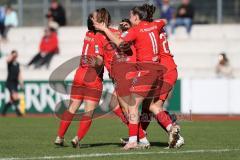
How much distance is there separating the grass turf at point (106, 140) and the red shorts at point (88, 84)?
91 cm

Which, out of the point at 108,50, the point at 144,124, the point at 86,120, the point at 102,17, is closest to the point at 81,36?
the point at 108,50

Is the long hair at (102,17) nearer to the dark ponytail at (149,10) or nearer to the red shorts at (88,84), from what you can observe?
the dark ponytail at (149,10)

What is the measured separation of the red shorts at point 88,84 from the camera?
13.6 m

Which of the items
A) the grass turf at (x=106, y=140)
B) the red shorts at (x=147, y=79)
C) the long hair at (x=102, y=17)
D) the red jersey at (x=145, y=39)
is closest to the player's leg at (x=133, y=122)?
the red shorts at (x=147, y=79)

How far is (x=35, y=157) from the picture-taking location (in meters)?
11.8

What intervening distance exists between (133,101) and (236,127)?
23.2 ft

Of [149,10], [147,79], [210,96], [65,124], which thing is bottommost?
[210,96]

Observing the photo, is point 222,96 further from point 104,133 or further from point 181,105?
point 104,133

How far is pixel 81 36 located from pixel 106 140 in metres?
16.4

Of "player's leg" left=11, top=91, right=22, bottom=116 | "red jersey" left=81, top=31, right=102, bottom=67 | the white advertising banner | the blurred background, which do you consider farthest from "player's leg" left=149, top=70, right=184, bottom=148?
"player's leg" left=11, top=91, right=22, bottom=116

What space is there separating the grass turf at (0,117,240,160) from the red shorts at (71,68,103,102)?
2.98 feet

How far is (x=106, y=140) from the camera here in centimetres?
1566

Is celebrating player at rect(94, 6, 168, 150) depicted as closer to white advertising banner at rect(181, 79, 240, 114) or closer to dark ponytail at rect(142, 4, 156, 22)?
dark ponytail at rect(142, 4, 156, 22)

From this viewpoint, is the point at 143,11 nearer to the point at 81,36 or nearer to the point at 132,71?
the point at 132,71
